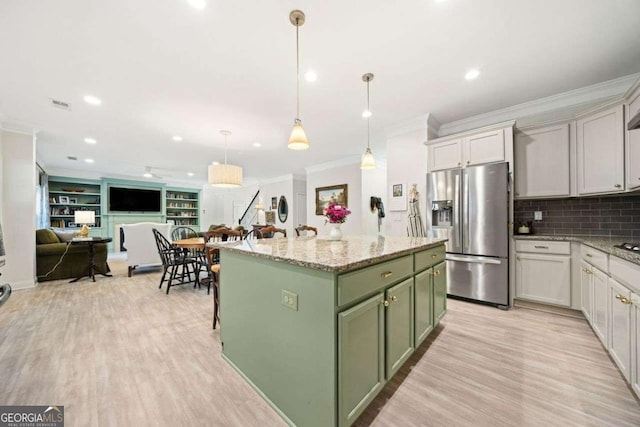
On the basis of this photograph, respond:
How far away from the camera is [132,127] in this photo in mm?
3982

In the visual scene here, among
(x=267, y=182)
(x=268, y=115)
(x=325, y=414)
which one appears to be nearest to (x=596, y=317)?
(x=325, y=414)

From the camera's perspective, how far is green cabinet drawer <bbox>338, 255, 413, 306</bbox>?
1.17 m

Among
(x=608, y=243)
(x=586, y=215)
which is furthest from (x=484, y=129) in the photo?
(x=608, y=243)

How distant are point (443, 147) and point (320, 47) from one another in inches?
87.3

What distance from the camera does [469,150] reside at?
10.4 feet

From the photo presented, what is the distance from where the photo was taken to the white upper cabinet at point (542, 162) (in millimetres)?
2807

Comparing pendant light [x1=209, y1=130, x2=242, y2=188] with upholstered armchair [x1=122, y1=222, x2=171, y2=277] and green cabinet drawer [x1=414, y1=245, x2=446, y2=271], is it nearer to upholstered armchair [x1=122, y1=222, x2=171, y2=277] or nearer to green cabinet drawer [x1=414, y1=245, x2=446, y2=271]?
upholstered armchair [x1=122, y1=222, x2=171, y2=277]

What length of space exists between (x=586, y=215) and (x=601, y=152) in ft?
2.68

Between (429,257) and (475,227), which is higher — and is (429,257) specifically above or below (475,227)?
below

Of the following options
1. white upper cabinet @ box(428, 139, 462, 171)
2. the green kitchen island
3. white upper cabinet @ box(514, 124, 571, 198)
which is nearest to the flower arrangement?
the green kitchen island

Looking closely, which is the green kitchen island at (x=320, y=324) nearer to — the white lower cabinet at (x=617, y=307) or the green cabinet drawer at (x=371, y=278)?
the green cabinet drawer at (x=371, y=278)

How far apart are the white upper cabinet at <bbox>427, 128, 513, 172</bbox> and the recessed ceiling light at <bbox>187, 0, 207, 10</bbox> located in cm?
306

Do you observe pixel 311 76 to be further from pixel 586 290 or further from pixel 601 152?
pixel 586 290

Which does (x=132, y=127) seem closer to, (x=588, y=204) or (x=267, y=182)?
(x=267, y=182)
